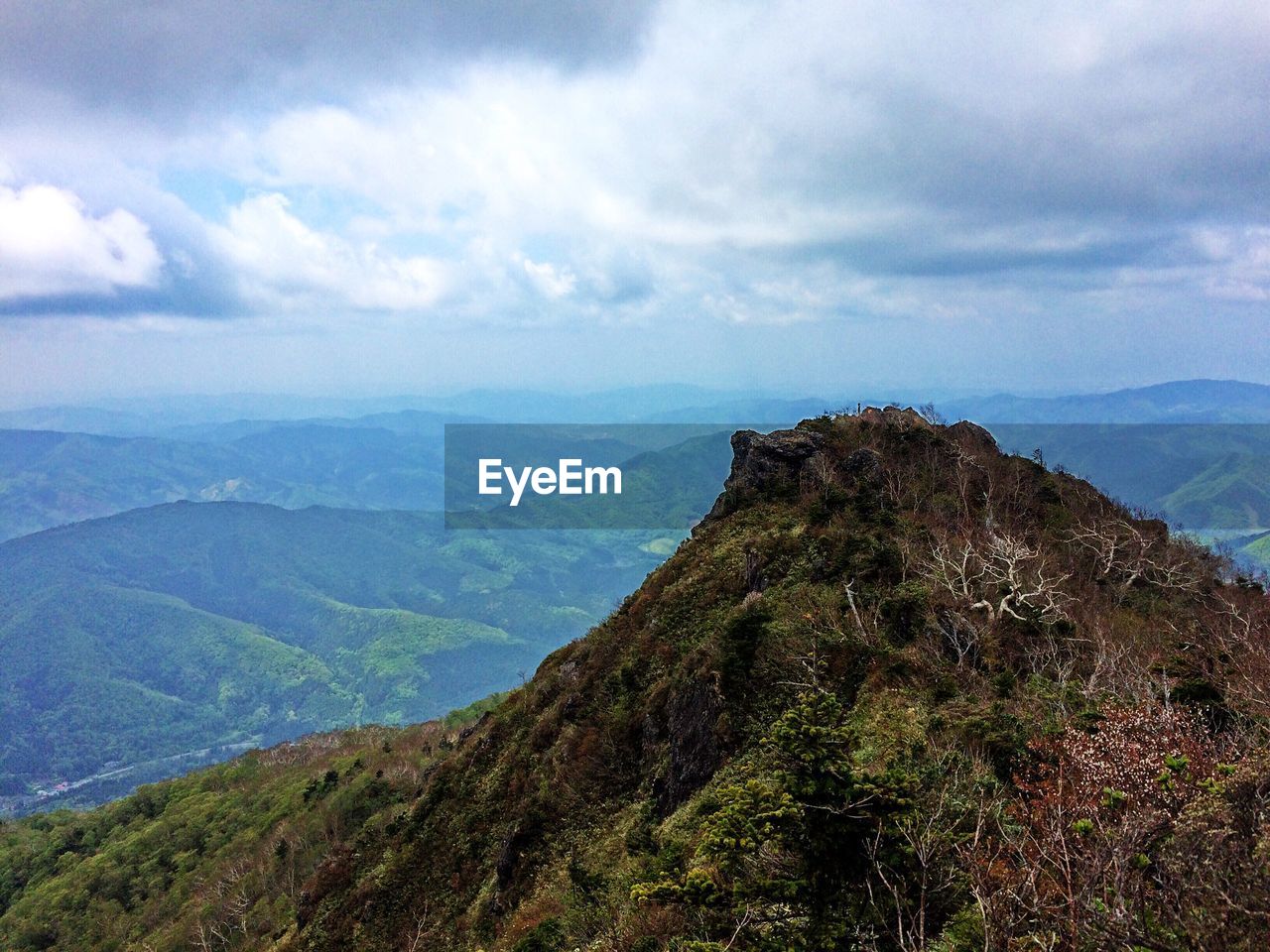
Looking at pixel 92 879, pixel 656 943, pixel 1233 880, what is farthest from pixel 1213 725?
pixel 92 879

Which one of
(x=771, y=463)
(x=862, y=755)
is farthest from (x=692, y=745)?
(x=771, y=463)

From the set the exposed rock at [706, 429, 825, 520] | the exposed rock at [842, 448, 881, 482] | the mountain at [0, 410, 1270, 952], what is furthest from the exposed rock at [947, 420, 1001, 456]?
the exposed rock at [706, 429, 825, 520]

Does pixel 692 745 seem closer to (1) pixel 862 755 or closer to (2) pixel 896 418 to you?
(1) pixel 862 755

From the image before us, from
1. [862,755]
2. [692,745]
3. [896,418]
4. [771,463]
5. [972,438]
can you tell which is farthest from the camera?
[896,418]

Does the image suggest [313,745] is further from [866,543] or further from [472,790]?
[866,543]

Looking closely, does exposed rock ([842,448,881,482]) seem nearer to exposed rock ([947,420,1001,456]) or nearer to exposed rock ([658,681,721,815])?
exposed rock ([947,420,1001,456])

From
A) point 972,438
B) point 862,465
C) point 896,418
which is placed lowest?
point 862,465
